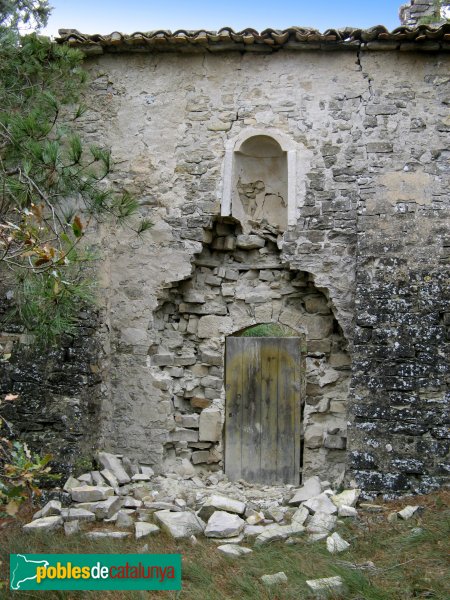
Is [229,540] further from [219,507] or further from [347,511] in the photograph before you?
[347,511]

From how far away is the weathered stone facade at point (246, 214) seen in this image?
19.5 feet

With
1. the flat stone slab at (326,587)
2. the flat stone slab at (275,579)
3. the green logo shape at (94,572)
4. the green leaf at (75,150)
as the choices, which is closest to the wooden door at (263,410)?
the green logo shape at (94,572)

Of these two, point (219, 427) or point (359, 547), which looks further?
point (219, 427)

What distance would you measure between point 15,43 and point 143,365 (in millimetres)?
3128

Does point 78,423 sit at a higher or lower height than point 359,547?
higher

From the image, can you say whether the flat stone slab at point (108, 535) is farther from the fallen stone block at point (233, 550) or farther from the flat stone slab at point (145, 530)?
the fallen stone block at point (233, 550)

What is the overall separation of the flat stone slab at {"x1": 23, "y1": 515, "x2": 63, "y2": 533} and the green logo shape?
60cm

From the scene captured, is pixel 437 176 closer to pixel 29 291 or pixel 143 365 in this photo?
pixel 143 365

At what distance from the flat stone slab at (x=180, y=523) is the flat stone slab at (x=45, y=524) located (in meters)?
0.78

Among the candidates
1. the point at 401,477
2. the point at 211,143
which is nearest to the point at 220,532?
the point at 401,477

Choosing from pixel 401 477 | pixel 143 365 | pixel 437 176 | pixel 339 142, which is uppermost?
pixel 339 142

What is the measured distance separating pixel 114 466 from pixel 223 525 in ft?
4.91

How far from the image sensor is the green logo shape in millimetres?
3861

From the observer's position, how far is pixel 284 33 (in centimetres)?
601
